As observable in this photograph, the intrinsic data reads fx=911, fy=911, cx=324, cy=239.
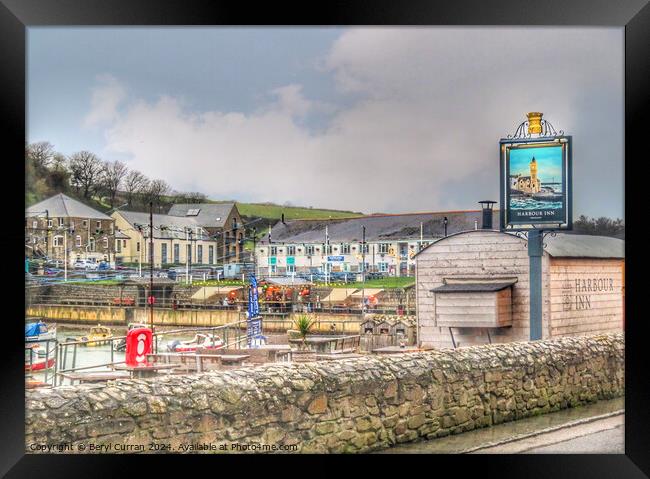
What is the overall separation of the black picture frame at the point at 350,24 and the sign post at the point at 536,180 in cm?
101

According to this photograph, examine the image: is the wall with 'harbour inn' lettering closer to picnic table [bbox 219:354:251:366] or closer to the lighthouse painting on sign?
the lighthouse painting on sign

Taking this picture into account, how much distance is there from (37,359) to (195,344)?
4.48 ft

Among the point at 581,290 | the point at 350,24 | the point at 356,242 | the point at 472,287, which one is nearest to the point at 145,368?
the point at 356,242

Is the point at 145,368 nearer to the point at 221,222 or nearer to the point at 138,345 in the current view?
the point at 138,345

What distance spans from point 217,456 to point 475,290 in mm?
2756

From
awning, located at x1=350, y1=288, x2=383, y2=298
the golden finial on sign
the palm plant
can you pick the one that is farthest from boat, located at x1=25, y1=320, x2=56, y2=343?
the golden finial on sign

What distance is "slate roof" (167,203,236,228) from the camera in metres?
7.39

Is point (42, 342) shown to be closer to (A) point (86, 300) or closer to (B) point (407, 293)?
(A) point (86, 300)

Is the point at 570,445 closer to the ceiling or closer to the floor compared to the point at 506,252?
closer to the floor

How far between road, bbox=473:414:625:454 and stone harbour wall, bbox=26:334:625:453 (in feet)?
1.38

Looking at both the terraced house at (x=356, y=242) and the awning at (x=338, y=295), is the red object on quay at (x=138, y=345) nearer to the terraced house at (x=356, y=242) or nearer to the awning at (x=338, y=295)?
the terraced house at (x=356, y=242)

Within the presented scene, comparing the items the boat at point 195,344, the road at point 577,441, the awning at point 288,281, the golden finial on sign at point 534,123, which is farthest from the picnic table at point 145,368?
the golden finial on sign at point 534,123

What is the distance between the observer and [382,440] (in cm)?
670
